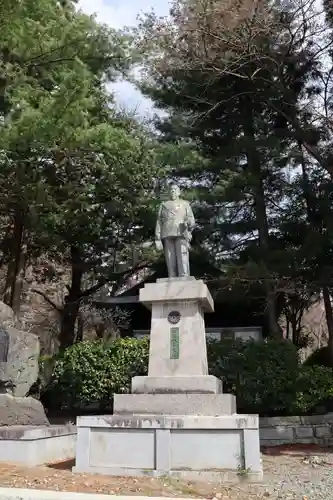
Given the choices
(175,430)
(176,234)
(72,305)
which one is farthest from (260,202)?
(175,430)

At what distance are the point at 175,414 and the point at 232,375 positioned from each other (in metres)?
4.65

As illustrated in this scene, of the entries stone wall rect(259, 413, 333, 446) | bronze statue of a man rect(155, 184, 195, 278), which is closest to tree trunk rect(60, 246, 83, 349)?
stone wall rect(259, 413, 333, 446)

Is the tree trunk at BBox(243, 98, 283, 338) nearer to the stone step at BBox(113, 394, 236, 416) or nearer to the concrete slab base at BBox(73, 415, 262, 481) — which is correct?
the stone step at BBox(113, 394, 236, 416)

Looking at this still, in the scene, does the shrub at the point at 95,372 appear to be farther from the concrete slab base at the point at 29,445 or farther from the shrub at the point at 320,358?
the shrub at the point at 320,358

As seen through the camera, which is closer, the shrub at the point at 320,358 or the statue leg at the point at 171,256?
the statue leg at the point at 171,256

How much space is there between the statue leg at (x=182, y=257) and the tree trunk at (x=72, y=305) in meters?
8.43

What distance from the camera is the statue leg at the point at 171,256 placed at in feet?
27.1

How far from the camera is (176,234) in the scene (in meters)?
8.27

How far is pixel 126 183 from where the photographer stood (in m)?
13.5

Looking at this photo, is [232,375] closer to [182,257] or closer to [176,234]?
[182,257]

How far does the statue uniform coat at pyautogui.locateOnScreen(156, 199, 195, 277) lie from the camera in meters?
8.26

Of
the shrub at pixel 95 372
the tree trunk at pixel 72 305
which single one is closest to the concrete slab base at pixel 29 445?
the shrub at pixel 95 372

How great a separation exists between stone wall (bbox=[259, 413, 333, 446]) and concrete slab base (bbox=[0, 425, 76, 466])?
494 cm

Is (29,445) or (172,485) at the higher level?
(29,445)
